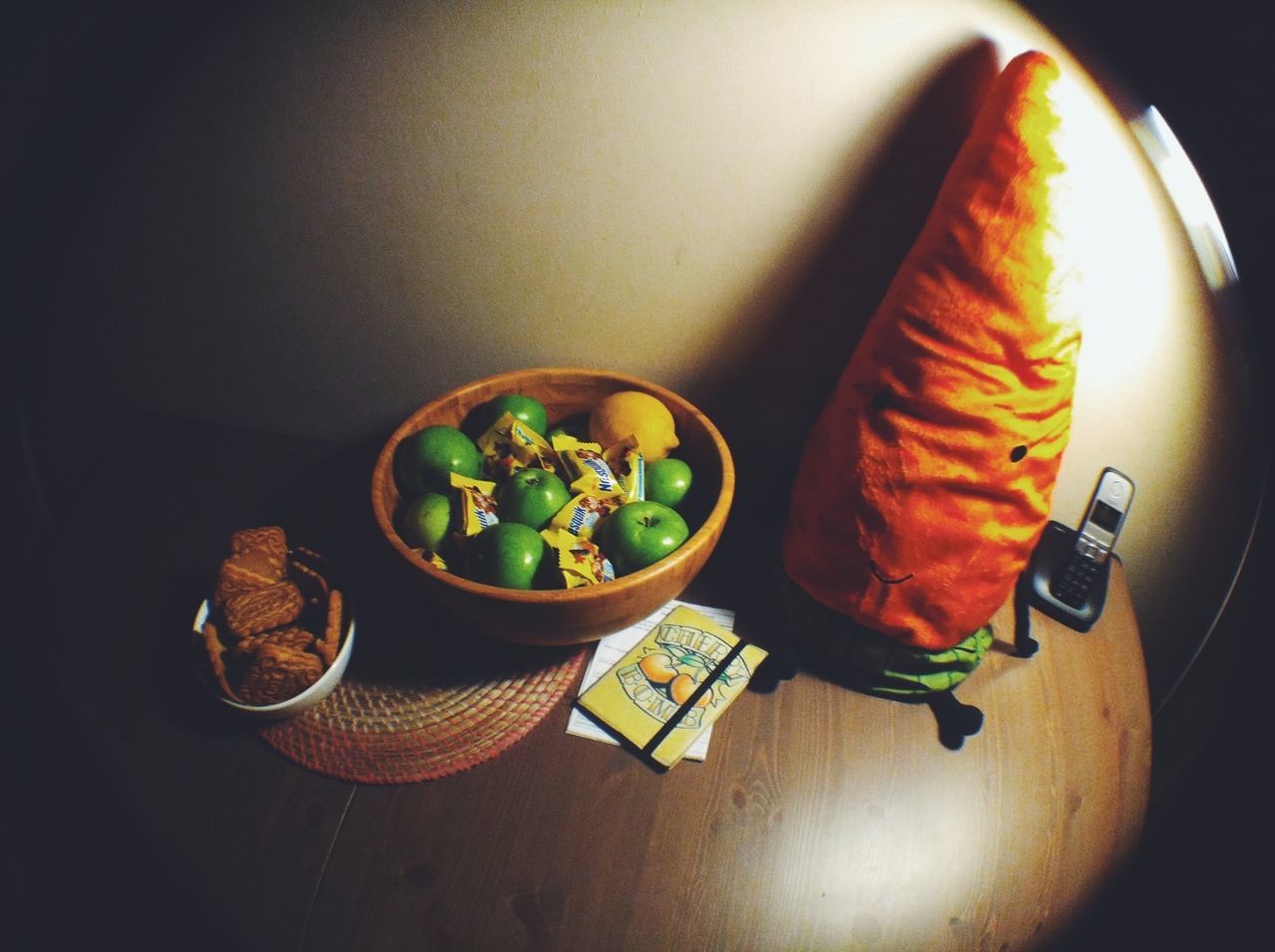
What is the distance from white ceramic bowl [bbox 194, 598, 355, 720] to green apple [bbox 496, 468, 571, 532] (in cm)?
21

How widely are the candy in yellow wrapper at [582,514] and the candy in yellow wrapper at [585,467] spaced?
0.02m

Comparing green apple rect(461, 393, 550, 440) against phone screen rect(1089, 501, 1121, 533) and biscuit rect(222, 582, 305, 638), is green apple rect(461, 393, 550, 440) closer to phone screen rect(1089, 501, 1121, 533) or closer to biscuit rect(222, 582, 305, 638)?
biscuit rect(222, 582, 305, 638)

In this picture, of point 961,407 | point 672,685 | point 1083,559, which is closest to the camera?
point 961,407

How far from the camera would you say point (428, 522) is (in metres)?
0.68

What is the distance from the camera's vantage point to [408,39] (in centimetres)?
73

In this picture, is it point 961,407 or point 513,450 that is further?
point 513,450

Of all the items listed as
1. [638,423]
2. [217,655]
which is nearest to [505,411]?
[638,423]

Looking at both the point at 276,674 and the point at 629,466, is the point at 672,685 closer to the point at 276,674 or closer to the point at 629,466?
the point at 629,466

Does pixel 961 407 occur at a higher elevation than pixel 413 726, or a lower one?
higher

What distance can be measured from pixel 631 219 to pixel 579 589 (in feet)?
1.52

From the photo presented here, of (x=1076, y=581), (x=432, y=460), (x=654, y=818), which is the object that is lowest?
(x=654, y=818)

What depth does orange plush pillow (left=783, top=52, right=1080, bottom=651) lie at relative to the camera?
566mm

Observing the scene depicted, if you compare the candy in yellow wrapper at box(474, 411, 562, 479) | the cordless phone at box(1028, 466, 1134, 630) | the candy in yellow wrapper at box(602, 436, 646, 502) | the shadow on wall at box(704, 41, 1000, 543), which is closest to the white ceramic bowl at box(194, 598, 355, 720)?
→ the candy in yellow wrapper at box(474, 411, 562, 479)

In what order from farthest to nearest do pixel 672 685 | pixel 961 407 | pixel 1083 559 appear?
pixel 1083 559 < pixel 672 685 < pixel 961 407
